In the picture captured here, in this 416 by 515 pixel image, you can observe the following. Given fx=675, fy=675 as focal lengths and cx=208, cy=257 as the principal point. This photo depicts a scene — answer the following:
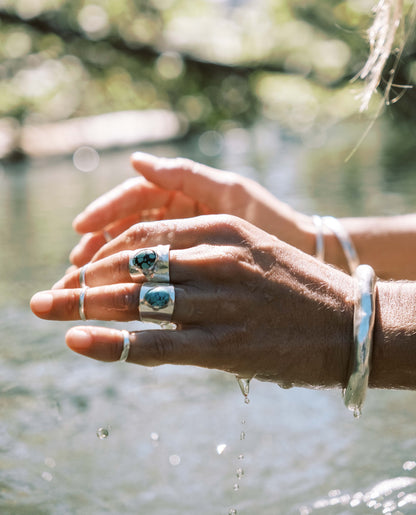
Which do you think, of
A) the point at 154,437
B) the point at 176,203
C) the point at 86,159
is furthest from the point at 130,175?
the point at 154,437

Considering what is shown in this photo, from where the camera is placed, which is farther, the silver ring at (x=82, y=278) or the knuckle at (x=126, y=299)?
the silver ring at (x=82, y=278)

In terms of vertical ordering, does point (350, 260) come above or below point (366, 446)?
above

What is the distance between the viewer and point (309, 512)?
4.95 feet

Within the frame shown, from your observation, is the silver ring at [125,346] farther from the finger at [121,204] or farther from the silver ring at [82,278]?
the finger at [121,204]

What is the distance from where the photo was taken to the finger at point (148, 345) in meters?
1.06

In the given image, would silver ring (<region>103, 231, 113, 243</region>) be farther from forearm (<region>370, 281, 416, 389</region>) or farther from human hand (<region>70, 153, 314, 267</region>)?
forearm (<region>370, 281, 416, 389</region>)

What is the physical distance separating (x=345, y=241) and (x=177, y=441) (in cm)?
78

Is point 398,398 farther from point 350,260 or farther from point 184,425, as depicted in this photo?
point 184,425

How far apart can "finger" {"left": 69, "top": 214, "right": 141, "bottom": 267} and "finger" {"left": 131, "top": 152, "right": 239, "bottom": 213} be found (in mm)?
159

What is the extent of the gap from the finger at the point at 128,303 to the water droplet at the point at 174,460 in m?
0.74

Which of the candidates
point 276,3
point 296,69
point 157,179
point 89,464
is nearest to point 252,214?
point 157,179

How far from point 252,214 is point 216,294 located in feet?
2.93

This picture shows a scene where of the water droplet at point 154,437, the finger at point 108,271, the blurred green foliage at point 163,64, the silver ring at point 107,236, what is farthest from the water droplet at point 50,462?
the blurred green foliage at point 163,64

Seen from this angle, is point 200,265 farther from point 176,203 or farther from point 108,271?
point 176,203
